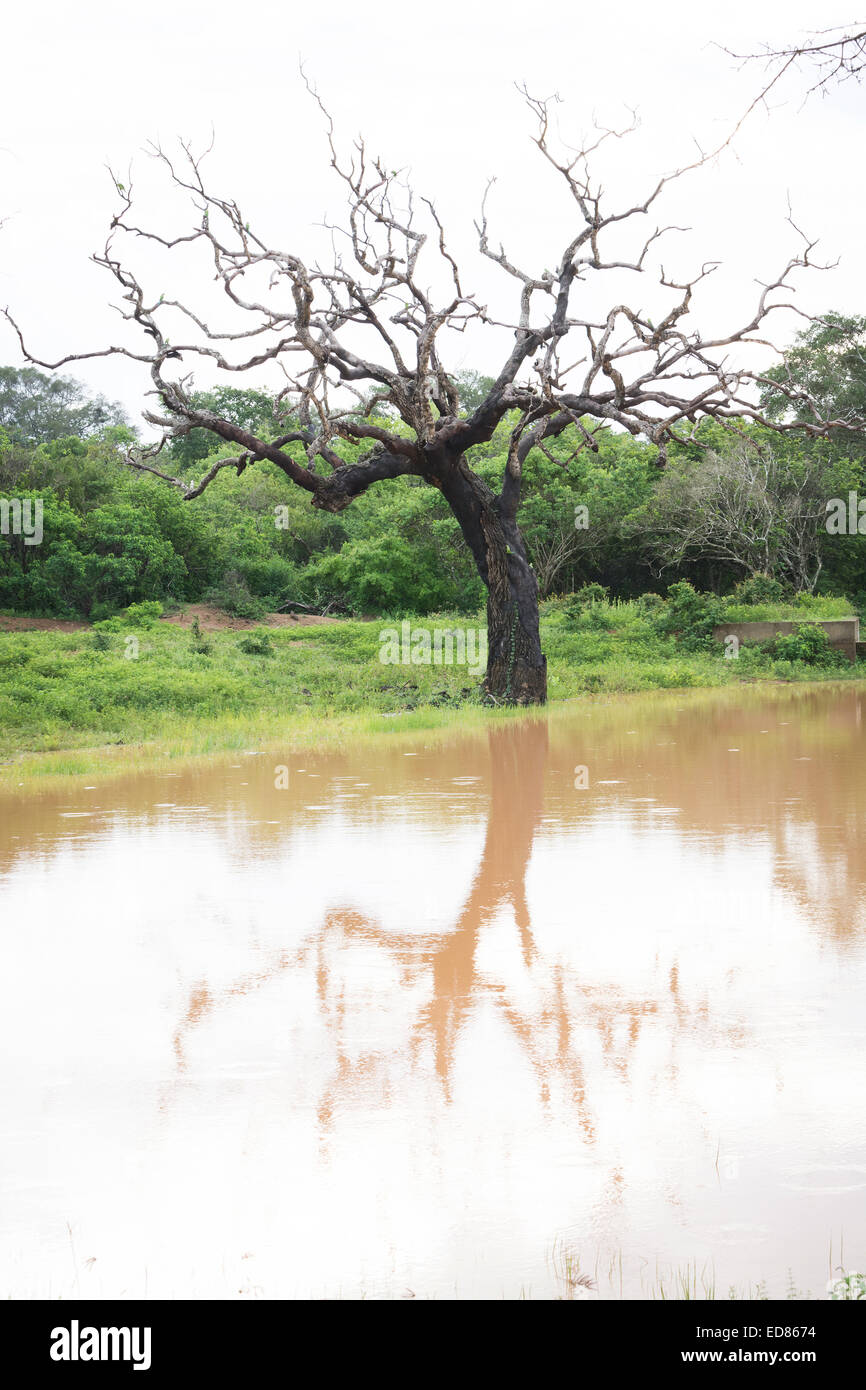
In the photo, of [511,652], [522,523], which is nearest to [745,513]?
[522,523]

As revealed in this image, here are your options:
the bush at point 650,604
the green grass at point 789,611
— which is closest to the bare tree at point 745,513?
the bush at point 650,604

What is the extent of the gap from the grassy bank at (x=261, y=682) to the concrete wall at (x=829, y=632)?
80 centimetres

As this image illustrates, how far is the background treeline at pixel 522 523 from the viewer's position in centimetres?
3062

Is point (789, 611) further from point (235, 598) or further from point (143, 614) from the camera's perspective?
point (143, 614)

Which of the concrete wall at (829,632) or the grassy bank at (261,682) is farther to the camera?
the concrete wall at (829,632)

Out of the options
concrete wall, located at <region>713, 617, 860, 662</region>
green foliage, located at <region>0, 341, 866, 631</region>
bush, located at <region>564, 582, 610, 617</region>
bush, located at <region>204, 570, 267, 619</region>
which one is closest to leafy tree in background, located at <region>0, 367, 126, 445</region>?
green foliage, located at <region>0, 341, 866, 631</region>

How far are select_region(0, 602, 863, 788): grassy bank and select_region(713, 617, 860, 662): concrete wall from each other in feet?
2.61

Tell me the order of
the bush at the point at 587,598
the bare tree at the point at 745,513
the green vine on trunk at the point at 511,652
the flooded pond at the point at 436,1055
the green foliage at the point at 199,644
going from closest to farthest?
the flooded pond at the point at 436,1055 < the green vine on trunk at the point at 511,652 < the green foliage at the point at 199,644 < the bush at the point at 587,598 < the bare tree at the point at 745,513

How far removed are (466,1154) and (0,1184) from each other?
136 centimetres

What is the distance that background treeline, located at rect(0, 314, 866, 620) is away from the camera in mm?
30625

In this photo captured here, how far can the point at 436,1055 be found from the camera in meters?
4.88

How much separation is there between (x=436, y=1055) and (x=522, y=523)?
3127cm

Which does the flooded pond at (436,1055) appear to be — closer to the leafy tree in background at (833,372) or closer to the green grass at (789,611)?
the green grass at (789,611)

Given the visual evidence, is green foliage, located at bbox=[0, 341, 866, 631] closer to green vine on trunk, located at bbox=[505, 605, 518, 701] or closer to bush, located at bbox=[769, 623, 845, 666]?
bush, located at bbox=[769, 623, 845, 666]
